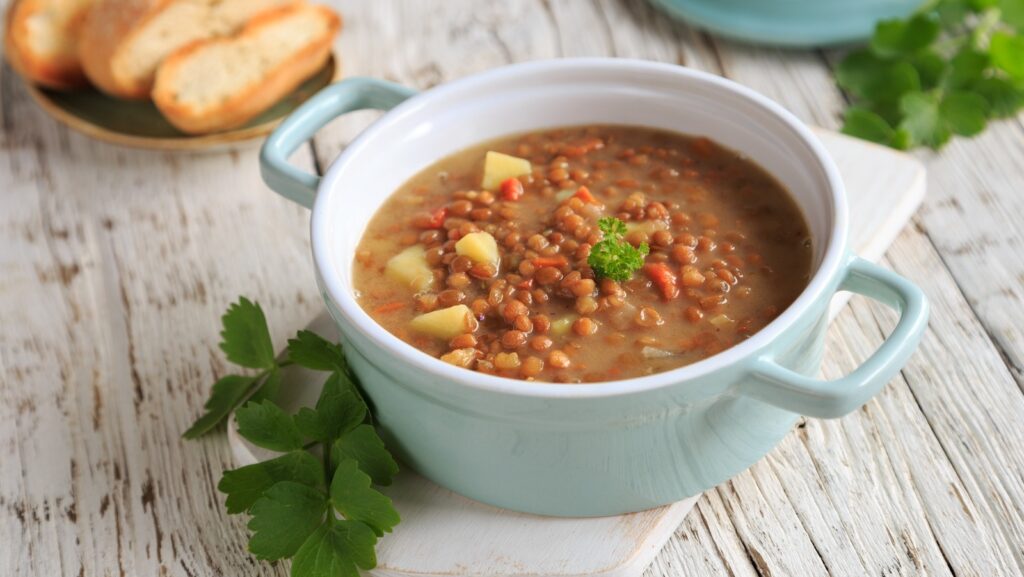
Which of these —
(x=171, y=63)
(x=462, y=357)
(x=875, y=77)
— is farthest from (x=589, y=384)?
(x=875, y=77)

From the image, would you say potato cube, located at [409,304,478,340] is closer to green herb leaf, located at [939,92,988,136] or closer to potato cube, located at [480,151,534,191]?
potato cube, located at [480,151,534,191]

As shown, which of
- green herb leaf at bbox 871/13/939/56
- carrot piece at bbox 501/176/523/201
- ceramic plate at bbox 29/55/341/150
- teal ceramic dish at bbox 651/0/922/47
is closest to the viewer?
carrot piece at bbox 501/176/523/201

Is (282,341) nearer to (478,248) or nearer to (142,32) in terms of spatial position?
(478,248)

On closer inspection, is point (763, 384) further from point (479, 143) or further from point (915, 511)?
point (479, 143)

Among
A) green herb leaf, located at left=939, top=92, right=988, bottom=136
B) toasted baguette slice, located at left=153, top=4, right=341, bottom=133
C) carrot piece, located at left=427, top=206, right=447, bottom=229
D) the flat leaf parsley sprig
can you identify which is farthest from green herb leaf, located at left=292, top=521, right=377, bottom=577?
green herb leaf, located at left=939, top=92, right=988, bottom=136

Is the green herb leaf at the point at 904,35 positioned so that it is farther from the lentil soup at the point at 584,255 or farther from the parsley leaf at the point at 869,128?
the lentil soup at the point at 584,255
